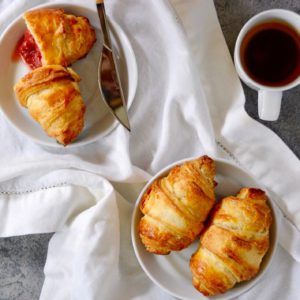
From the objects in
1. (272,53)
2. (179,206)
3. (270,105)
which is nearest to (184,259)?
(179,206)

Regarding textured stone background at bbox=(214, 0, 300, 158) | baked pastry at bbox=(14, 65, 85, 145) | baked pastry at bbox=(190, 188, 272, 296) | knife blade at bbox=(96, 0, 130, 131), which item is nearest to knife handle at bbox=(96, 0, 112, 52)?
knife blade at bbox=(96, 0, 130, 131)

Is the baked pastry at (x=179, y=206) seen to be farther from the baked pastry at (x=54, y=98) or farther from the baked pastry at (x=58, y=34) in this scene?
the baked pastry at (x=58, y=34)

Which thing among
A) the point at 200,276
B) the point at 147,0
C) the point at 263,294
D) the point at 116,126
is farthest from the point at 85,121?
the point at 263,294

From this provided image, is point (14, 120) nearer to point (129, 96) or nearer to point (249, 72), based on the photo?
point (129, 96)

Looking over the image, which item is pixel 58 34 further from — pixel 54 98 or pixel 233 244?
pixel 233 244

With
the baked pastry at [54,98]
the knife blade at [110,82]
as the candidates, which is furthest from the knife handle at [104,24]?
the baked pastry at [54,98]

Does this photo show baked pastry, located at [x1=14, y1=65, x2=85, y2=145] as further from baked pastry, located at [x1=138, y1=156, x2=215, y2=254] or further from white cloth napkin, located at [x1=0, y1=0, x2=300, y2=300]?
baked pastry, located at [x1=138, y1=156, x2=215, y2=254]
